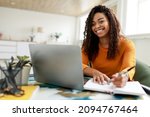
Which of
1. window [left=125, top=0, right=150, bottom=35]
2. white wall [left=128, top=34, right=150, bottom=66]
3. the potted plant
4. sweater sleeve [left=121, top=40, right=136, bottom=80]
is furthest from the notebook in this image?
window [left=125, top=0, right=150, bottom=35]

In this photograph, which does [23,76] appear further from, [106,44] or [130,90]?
[106,44]

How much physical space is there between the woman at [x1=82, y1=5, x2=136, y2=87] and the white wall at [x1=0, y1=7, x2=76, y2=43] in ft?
18.9

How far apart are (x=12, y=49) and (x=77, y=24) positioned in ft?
9.11

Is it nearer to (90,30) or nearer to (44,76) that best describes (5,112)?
(44,76)

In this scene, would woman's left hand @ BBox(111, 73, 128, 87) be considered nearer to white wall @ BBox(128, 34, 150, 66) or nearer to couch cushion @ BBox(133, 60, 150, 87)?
couch cushion @ BBox(133, 60, 150, 87)

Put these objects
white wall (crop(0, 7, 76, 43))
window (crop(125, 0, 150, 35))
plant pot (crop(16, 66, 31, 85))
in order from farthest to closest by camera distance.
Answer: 1. white wall (crop(0, 7, 76, 43))
2. window (crop(125, 0, 150, 35))
3. plant pot (crop(16, 66, 31, 85))

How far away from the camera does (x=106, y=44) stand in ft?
4.62

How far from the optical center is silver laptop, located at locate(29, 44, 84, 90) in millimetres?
781

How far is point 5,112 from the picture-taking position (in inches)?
22.5

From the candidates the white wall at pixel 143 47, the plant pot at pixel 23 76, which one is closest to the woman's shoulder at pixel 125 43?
the plant pot at pixel 23 76

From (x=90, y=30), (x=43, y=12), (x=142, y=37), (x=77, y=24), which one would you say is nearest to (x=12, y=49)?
(x=43, y=12)

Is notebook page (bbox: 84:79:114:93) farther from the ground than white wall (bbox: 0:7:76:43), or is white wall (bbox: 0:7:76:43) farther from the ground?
white wall (bbox: 0:7:76:43)

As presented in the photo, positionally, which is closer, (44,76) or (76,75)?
(76,75)

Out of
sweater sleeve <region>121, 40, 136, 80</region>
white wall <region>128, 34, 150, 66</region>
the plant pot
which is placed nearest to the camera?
the plant pot
